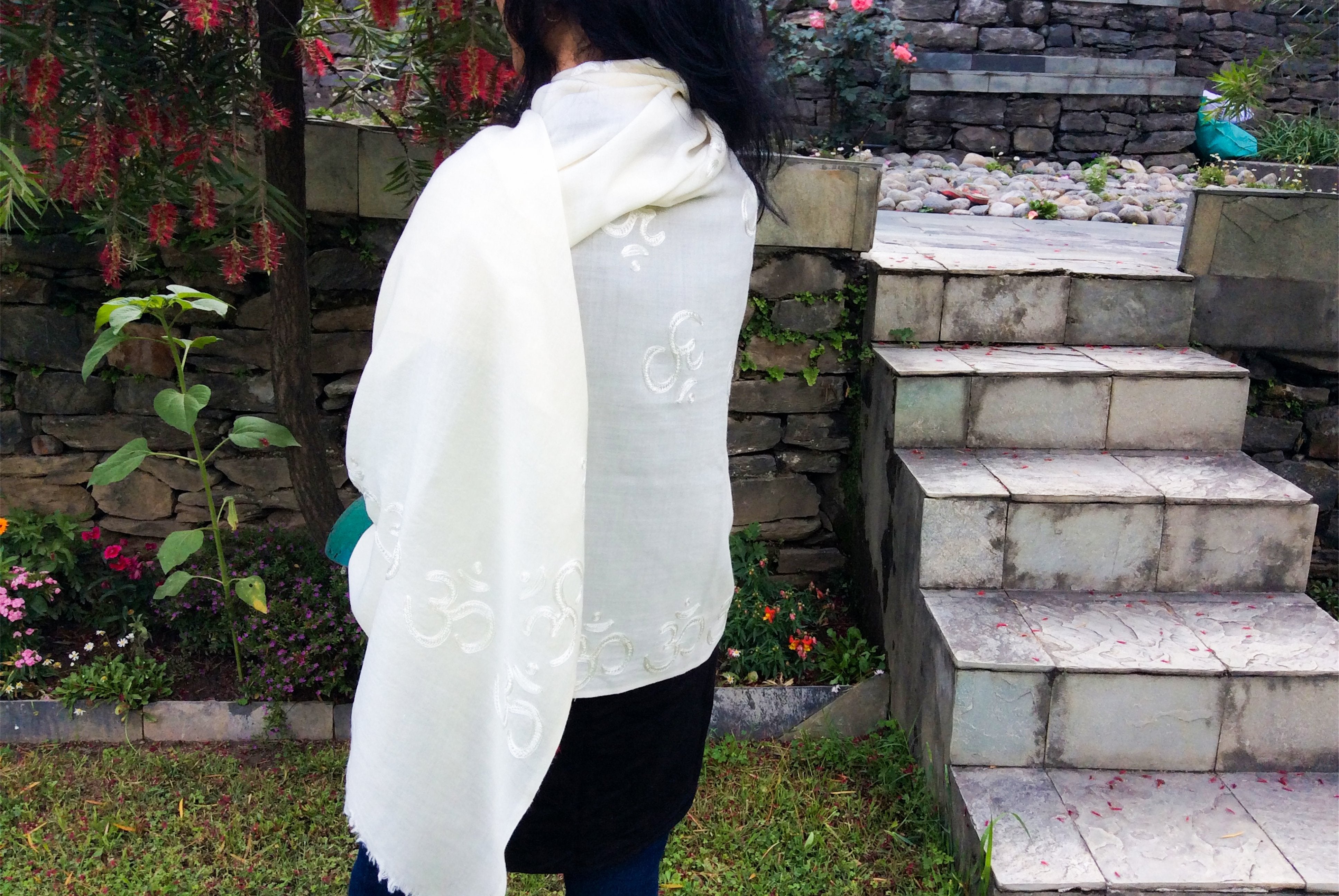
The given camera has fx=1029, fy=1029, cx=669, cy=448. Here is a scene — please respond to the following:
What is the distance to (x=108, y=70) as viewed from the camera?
1955 mm

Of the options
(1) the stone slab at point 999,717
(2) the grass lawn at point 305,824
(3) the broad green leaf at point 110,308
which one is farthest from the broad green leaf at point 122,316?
(1) the stone slab at point 999,717

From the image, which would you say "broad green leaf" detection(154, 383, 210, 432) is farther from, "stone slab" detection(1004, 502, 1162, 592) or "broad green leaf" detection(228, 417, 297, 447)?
"stone slab" detection(1004, 502, 1162, 592)

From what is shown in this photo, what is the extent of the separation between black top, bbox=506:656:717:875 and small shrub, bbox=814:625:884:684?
5.46 feet

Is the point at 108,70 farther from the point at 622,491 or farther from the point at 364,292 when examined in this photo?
the point at 622,491

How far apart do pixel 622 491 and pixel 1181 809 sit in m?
1.79

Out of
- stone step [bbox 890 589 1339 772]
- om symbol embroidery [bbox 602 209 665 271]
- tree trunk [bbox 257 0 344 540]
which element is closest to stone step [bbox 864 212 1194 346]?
stone step [bbox 890 589 1339 772]

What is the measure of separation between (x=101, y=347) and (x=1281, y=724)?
294 cm

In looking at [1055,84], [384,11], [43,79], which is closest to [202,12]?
[384,11]

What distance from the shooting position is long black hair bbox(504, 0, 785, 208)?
1.19m

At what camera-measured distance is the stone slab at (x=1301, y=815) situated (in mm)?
2119

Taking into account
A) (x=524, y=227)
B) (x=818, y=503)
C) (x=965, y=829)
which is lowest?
(x=965, y=829)

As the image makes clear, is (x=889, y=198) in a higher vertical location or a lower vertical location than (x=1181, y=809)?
higher

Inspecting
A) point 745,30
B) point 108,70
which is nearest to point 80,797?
point 108,70

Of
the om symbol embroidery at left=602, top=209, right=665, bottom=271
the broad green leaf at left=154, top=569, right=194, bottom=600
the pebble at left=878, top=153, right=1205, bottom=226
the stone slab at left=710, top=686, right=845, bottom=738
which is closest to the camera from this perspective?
the om symbol embroidery at left=602, top=209, right=665, bottom=271
